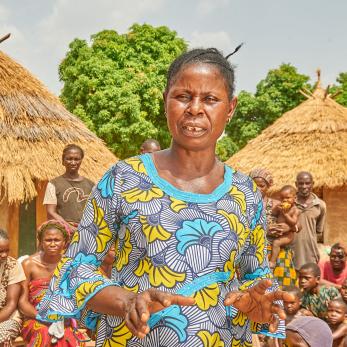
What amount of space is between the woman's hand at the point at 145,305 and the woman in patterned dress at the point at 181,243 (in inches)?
2.6

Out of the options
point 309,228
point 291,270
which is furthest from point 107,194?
point 309,228

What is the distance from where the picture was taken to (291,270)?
6344 mm

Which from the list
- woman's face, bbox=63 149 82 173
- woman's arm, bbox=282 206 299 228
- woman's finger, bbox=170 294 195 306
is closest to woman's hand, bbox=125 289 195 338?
woman's finger, bbox=170 294 195 306

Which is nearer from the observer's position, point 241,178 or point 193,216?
point 193,216

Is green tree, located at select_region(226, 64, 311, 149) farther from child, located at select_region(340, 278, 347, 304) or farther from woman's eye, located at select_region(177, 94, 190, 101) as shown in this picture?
woman's eye, located at select_region(177, 94, 190, 101)

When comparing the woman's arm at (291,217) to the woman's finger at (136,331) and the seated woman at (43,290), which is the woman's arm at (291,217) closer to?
the seated woman at (43,290)

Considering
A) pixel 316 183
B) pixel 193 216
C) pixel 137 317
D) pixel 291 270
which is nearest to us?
pixel 137 317

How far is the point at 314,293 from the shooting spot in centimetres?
566

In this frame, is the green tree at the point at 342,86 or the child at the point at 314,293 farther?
the green tree at the point at 342,86

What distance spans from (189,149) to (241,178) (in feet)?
0.58

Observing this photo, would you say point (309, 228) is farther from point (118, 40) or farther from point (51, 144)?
point (118, 40)

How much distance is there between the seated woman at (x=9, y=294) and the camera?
15.5 ft

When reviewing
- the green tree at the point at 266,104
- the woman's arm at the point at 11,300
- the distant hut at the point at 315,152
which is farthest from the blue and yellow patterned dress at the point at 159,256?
the green tree at the point at 266,104

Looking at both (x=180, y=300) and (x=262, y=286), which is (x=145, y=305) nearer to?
(x=180, y=300)
